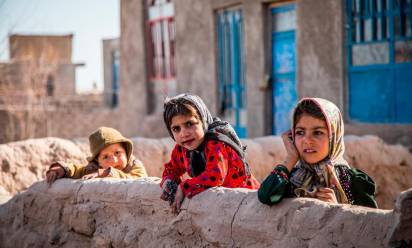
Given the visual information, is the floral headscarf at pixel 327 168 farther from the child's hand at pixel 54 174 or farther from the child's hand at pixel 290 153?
the child's hand at pixel 54 174

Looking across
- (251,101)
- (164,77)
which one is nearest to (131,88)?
(164,77)

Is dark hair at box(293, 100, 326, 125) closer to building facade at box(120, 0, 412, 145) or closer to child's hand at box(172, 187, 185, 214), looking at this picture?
child's hand at box(172, 187, 185, 214)

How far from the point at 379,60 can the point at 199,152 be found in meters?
5.83

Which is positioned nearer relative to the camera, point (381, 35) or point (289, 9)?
point (381, 35)

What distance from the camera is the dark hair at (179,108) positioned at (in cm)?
388

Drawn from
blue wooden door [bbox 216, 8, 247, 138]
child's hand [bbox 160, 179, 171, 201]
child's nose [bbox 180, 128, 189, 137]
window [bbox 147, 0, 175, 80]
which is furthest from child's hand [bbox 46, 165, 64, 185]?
window [bbox 147, 0, 175, 80]

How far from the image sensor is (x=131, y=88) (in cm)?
1505

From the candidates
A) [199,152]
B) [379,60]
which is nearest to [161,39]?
[379,60]

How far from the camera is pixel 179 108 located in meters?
3.90

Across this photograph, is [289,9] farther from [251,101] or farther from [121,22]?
[121,22]

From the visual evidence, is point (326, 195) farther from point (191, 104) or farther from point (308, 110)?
point (191, 104)

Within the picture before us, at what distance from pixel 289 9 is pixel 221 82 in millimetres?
2127

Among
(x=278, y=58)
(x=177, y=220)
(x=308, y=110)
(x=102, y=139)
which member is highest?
(x=278, y=58)

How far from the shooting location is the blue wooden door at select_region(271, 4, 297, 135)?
10.6m
